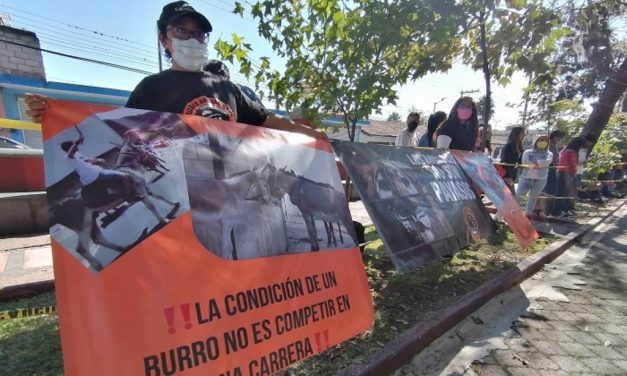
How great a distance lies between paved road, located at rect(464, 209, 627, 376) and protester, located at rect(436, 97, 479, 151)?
2.09m

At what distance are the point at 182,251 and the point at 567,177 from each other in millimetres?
9054

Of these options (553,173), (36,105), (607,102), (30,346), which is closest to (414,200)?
(36,105)

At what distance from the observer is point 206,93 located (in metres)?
2.06

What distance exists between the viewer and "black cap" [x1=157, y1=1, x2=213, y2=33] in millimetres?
2053

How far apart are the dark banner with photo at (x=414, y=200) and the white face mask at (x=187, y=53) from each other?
1.11 metres

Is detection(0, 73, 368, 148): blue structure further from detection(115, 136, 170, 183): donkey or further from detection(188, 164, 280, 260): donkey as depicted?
detection(115, 136, 170, 183): donkey

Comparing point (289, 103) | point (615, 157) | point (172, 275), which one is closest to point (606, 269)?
point (289, 103)

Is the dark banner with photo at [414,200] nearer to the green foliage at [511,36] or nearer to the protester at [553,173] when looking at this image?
the green foliage at [511,36]

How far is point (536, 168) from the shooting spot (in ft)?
21.4

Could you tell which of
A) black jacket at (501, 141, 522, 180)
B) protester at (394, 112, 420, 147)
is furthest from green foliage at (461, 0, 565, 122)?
black jacket at (501, 141, 522, 180)

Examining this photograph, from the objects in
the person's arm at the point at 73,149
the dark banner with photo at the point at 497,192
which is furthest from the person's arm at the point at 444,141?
the person's arm at the point at 73,149

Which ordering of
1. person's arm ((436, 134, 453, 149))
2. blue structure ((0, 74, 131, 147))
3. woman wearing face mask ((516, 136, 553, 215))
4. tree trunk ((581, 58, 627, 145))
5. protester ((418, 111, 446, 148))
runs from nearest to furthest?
person's arm ((436, 134, 453, 149)) < protester ((418, 111, 446, 148)) < woman wearing face mask ((516, 136, 553, 215)) < tree trunk ((581, 58, 627, 145)) < blue structure ((0, 74, 131, 147))

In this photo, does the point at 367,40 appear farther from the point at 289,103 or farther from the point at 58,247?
the point at 58,247

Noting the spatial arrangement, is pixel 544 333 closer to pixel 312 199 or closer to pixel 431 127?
pixel 312 199
